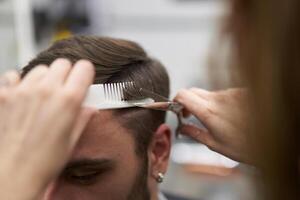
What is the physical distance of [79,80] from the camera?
65 cm

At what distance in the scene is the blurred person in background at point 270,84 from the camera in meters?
0.53

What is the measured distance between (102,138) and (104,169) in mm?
62

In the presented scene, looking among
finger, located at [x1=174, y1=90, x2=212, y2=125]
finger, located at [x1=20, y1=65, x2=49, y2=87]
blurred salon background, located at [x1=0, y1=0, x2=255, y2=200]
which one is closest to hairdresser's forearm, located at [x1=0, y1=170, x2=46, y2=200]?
finger, located at [x1=20, y1=65, x2=49, y2=87]

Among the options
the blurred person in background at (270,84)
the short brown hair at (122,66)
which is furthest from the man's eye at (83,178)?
the blurred person in background at (270,84)

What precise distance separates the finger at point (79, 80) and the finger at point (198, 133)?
491 millimetres

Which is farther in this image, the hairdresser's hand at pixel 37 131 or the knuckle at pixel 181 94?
the knuckle at pixel 181 94

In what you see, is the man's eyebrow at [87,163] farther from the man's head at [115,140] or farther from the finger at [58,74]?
the finger at [58,74]

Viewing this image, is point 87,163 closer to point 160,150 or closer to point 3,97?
point 160,150

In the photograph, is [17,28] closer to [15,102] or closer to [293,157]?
[15,102]

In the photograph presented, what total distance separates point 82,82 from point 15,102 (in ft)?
0.27

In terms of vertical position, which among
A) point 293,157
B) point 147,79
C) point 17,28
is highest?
point 293,157

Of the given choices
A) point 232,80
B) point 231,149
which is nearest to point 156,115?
point 231,149

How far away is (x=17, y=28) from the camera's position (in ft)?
8.39

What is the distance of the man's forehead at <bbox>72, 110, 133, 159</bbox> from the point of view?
110 cm
